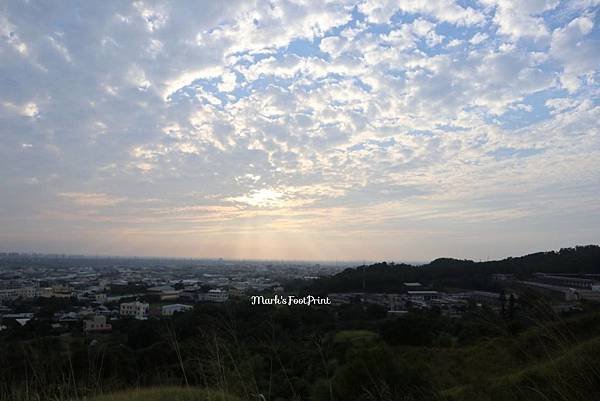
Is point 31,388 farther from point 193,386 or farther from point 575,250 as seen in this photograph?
point 575,250

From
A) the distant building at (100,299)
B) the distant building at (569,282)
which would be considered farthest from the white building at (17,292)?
the distant building at (569,282)

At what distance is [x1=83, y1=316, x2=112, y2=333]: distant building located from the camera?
44.8ft

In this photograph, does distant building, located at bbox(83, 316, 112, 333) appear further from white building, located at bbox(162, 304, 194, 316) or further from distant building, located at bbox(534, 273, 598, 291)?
distant building, located at bbox(534, 273, 598, 291)

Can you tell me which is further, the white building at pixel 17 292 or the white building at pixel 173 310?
the white building at pixel 17 292

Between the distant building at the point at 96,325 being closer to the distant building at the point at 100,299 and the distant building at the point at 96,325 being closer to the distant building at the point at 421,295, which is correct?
the distant building at the point at 100,299

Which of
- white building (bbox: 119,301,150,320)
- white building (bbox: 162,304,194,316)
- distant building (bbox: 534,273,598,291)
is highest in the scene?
distant building (bbox: 534,273,598,291)

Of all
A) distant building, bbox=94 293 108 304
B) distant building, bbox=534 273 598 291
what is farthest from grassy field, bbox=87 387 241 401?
distant building, bbox=94 293 108 304

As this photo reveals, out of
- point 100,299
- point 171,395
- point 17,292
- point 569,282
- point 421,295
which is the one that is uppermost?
point 569,282

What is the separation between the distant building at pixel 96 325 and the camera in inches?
538

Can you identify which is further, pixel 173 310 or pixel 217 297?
pixel 217 297

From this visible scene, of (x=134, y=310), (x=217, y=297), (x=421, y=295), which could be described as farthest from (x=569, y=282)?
(x=421, y=295)

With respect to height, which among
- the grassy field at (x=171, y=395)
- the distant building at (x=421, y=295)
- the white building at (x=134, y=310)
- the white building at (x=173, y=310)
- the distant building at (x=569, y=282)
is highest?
the distant building at (x=569, y=282)

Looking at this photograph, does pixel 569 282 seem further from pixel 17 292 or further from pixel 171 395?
pixel 17 292

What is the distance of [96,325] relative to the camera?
14.2 m
